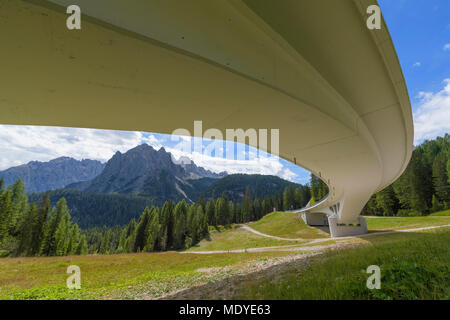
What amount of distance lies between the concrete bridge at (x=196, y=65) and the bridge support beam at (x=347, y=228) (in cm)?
3172

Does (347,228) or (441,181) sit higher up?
(441,181)

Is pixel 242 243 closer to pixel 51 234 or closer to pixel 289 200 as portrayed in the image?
pixel 51 234

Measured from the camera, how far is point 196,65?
12.0 feet

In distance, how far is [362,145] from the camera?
29.8 ft

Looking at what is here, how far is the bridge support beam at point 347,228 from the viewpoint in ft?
104

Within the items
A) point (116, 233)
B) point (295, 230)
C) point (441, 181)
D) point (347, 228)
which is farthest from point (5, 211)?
point (441, 181)

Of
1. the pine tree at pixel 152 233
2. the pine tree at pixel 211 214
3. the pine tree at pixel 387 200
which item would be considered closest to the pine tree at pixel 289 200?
the pine tree at pixel 387 200

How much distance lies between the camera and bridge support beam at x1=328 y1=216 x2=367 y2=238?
31728mm

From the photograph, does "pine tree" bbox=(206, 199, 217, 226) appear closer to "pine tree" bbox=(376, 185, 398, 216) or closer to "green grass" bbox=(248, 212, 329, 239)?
"green grass" bbox=(248, 212, 329, 239)

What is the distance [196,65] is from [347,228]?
128 ft

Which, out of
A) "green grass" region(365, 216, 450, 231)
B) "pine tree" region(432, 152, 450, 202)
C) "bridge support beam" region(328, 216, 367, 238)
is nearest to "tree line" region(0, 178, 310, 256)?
"bridge support beam" region(328, 216, 367, 238)
